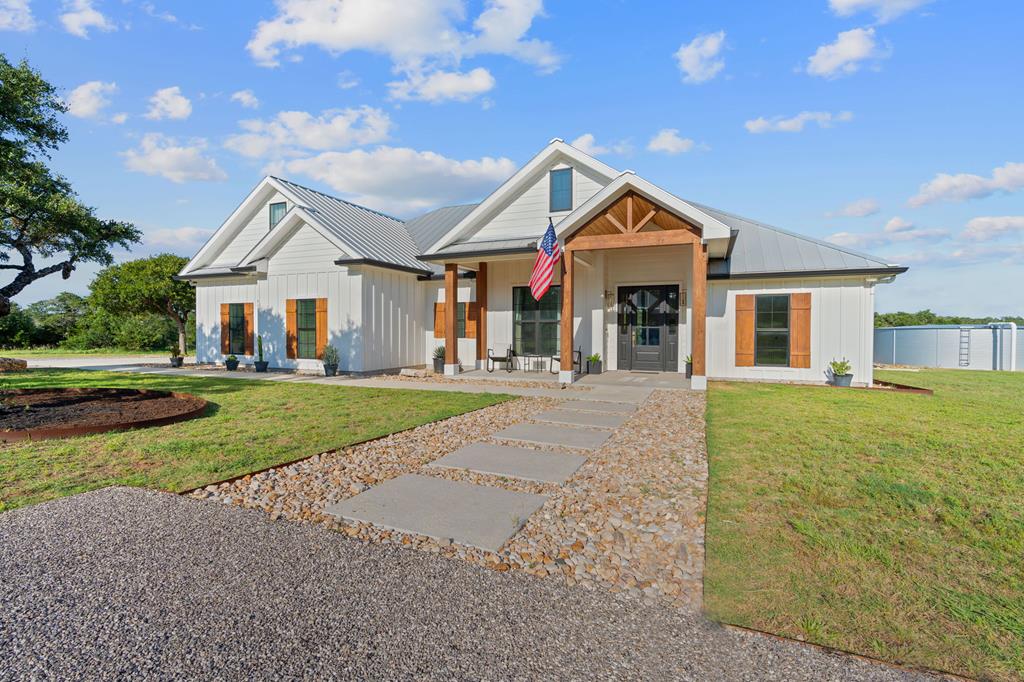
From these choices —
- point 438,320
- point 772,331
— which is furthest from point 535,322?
point 772,331

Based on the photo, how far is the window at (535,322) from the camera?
14.8 m

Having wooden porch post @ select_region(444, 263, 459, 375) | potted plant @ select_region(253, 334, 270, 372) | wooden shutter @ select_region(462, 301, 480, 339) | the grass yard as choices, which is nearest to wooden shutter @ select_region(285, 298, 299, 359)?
potted plant @ select_region(253, 334, 270, 372)

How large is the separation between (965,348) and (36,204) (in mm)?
29558

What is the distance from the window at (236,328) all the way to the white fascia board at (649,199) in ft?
37.7

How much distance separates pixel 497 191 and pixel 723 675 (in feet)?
43.5

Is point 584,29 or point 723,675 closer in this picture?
point 723,675

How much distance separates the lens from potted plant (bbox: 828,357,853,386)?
39.2ft

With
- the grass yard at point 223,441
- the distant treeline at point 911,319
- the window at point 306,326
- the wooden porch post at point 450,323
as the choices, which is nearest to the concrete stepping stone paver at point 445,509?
the grass yard at point 223,441

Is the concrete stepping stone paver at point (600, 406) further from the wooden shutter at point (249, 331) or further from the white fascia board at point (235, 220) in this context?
the white fascia board at point (235, 220)

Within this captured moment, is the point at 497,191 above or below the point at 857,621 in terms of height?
above

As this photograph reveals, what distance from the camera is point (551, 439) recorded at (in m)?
6.48

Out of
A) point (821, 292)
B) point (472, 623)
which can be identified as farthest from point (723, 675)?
point (821, 292)

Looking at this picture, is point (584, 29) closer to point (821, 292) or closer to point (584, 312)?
point (584, 312)

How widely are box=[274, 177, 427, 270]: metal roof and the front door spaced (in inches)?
263
